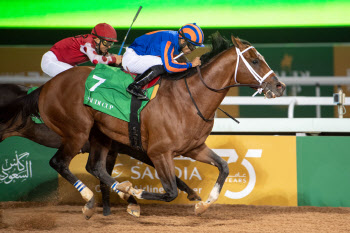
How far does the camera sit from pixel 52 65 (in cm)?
512

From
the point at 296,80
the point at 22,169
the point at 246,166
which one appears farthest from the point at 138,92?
the point at 296,80

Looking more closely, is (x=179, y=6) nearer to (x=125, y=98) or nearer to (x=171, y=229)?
(x=125, y=98)

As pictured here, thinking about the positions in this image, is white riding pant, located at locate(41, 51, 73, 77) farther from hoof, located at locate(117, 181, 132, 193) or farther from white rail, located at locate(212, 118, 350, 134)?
white rail, located at locate(212, 118, 350, 134)

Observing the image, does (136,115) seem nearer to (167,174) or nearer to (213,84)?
(167,174)

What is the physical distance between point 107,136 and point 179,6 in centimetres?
382

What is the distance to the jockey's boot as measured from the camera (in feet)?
15.0

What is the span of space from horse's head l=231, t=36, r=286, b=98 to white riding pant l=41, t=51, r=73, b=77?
77.3 inches

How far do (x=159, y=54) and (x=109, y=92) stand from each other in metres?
0.66

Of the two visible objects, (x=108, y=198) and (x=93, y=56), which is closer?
(x=93, y=56)

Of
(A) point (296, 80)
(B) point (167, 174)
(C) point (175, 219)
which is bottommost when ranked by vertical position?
(C) point (175, 219)

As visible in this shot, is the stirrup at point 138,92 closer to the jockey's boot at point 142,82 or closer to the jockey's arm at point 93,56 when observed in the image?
the jockey's boot at point 142,82

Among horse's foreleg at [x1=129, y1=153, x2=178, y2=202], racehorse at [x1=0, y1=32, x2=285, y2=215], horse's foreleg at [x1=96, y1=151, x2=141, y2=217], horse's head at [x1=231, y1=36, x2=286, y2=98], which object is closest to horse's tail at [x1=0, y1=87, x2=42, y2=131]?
racehorse at [x1=0, y1=32, x2=285, y2=215]

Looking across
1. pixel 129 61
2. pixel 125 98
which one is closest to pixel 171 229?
pixel 125 98

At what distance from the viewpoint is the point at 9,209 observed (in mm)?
5727
